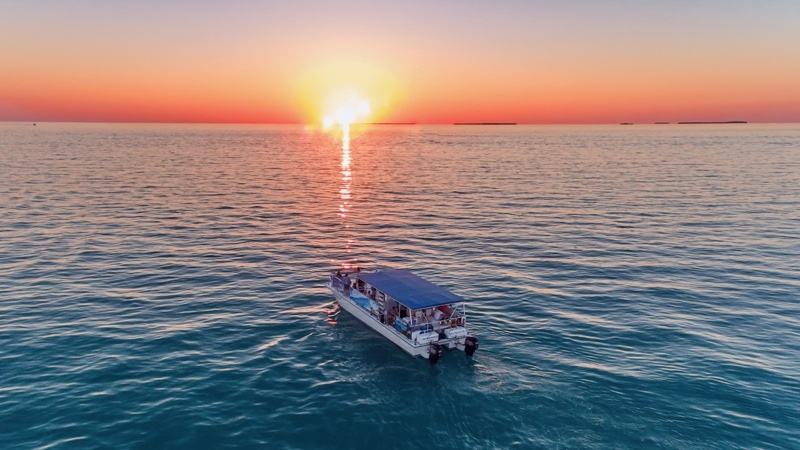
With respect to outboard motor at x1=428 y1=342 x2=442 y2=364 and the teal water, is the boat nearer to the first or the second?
outboard motor at x1=428 y1=342 x2=442 y2=364

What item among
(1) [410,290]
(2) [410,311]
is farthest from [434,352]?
(1) [410,290]

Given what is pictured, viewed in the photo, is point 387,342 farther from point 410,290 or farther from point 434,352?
point 434,352

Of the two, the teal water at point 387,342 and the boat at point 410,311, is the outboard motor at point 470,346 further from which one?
the teal water at point 387,342

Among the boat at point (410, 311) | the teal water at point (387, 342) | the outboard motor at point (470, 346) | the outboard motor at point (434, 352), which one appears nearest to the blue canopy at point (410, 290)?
the boat at point (410, 311)

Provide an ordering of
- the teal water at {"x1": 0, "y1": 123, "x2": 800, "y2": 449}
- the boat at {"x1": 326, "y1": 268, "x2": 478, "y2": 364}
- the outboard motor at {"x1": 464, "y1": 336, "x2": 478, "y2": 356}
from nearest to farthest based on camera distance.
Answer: the teal water at {"x1": 0, "y1": 123, "x2": 800, "y2": 449}, the outboard motor at {"x1": 464, "y1": 336, "x2": 478, "y2": 356}, the boat at {"x1": 326, "y1": 268, "x2": 478, "y2": 364}

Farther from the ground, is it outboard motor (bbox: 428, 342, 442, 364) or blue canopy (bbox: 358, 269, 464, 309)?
blue canopy (bbox: 358, 269, 464, 309)

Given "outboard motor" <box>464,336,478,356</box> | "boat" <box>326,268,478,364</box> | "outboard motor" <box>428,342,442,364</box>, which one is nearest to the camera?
"outboard motor" <box>428,342,442,364</box>

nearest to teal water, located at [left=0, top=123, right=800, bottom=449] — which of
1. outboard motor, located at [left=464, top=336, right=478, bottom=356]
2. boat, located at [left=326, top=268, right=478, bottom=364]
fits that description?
outboard motor, located at [left=464, top=336, right=478, bottom=356]

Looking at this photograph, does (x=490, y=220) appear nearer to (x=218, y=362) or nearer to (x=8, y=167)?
(x=218, y=362)
